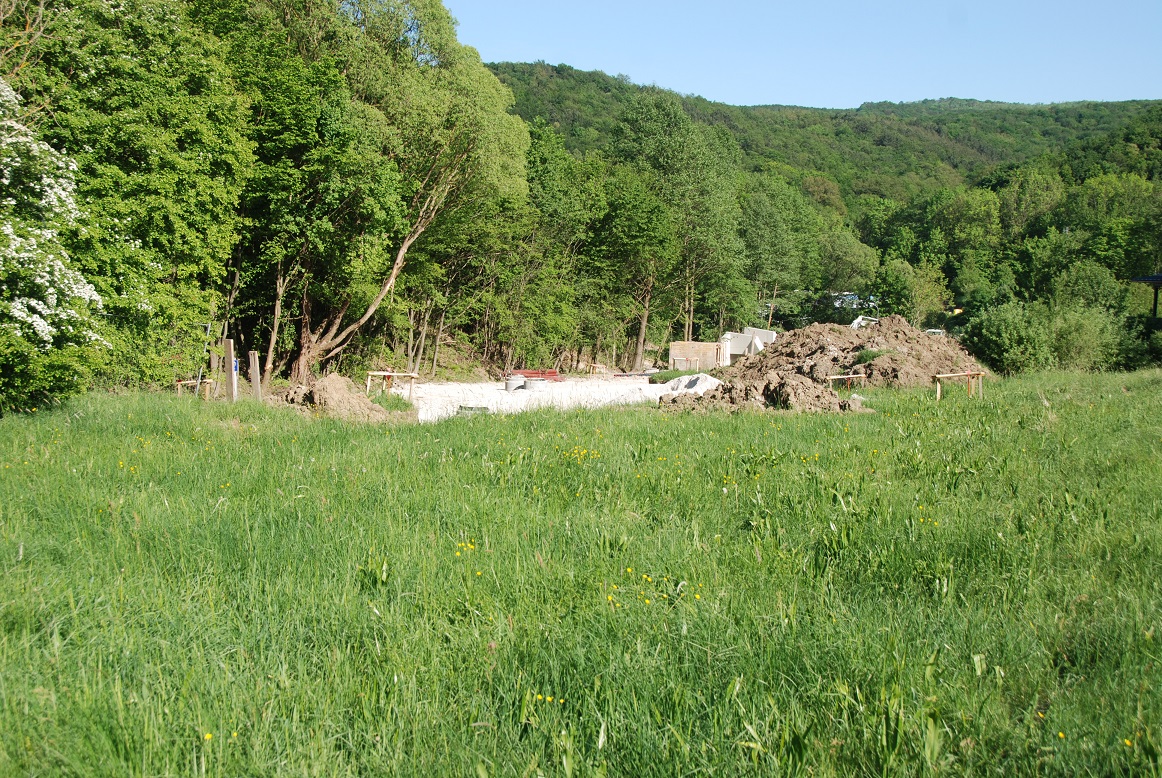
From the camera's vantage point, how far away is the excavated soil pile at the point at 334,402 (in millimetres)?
15039

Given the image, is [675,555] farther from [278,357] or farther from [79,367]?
[278,357]

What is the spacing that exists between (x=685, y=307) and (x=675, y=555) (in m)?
48.4

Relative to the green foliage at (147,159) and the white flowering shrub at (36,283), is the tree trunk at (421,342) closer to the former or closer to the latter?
the green foliage at (147,159)

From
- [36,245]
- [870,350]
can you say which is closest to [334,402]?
[36,245]

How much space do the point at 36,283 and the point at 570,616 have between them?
10.7m

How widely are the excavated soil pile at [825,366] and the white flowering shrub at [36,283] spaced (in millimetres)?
10864

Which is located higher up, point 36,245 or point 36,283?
point 36,245

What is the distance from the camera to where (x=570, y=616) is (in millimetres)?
4195

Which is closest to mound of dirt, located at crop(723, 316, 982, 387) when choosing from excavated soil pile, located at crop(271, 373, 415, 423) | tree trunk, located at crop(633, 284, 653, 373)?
excavated soil pile, located at crop(271, 373, 415, 423)

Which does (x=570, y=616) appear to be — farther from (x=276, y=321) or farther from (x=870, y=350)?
(x=870, y=350)

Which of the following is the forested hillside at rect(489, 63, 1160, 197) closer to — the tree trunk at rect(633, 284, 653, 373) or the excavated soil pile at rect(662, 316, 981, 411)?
the tree trunk at rect(633, 284, 653, 373)

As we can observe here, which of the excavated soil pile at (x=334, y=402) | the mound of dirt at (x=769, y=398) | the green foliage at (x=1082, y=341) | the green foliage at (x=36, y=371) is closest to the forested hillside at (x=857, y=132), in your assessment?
the green foliage at (x=1082, y=341)

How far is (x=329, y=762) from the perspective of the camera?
9.57 feet

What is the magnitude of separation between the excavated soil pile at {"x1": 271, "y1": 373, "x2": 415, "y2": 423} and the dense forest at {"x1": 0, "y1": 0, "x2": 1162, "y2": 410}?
3497 millimetres
